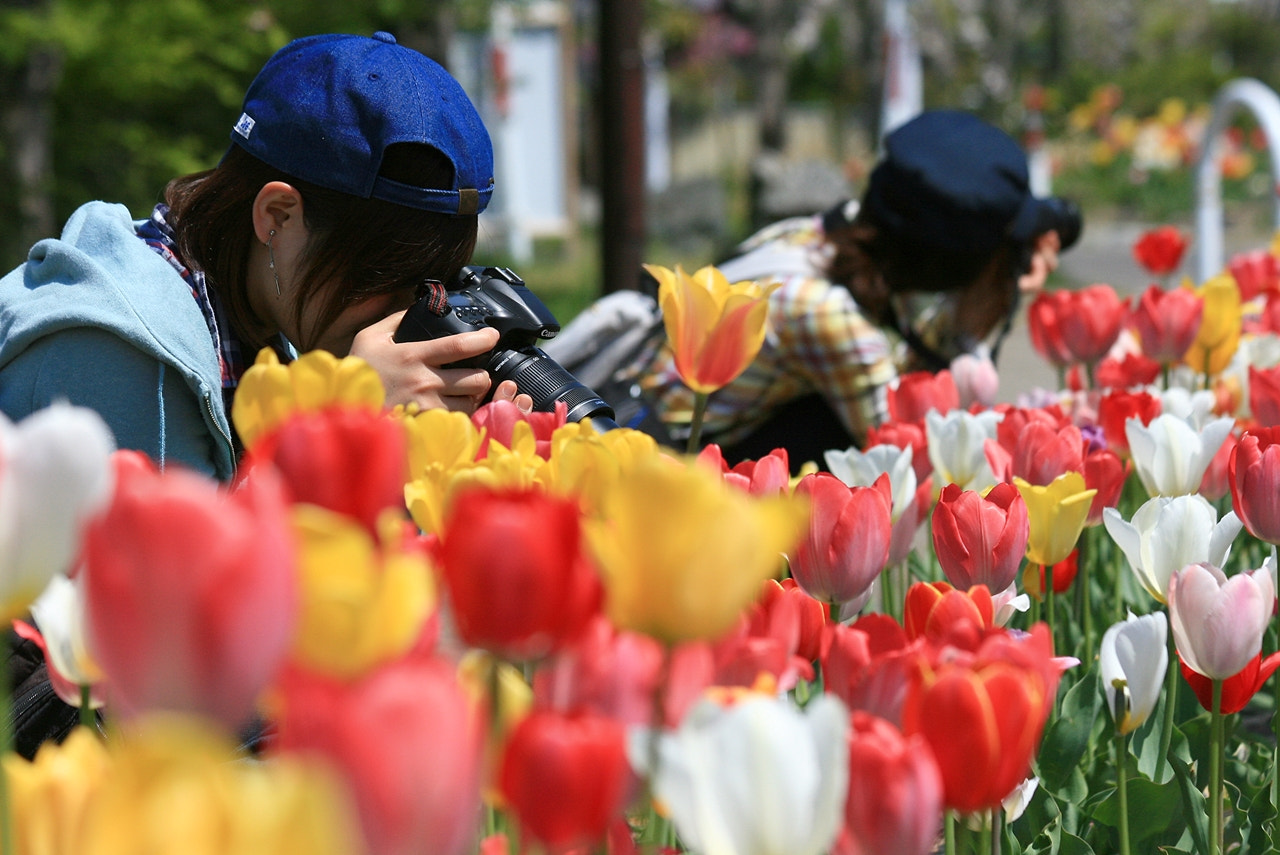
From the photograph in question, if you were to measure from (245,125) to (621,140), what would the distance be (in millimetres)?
3012

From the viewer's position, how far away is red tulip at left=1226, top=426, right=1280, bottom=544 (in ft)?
3.70

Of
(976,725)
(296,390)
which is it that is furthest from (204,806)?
(296,390)

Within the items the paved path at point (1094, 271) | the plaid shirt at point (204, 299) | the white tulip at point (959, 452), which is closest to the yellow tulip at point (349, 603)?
the white tulip at point (959, 452)

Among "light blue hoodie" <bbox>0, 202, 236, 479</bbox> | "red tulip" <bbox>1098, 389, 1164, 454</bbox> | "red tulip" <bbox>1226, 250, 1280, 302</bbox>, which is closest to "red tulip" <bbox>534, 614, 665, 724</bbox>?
"light blue hoodie" <bbox>0, 202, 236, 479</bbox>

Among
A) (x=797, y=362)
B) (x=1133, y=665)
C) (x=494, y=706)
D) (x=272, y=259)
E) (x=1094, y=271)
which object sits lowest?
(x=1094, y=271)

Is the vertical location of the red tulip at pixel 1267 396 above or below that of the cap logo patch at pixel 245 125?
below

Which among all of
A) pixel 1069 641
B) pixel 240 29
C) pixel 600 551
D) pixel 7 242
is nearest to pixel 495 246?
pixel 240 29

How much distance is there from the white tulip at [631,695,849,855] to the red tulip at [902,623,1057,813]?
8 centimetres

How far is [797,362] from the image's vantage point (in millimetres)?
2840

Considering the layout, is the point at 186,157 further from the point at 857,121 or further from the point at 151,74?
the point at 857,121

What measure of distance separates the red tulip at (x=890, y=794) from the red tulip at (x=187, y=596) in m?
0.26

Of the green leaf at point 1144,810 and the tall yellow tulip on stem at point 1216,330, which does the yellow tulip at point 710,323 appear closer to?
the green leaf at point 1144,810

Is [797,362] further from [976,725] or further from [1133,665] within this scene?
[976,725]

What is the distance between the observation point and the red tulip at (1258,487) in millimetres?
1129
